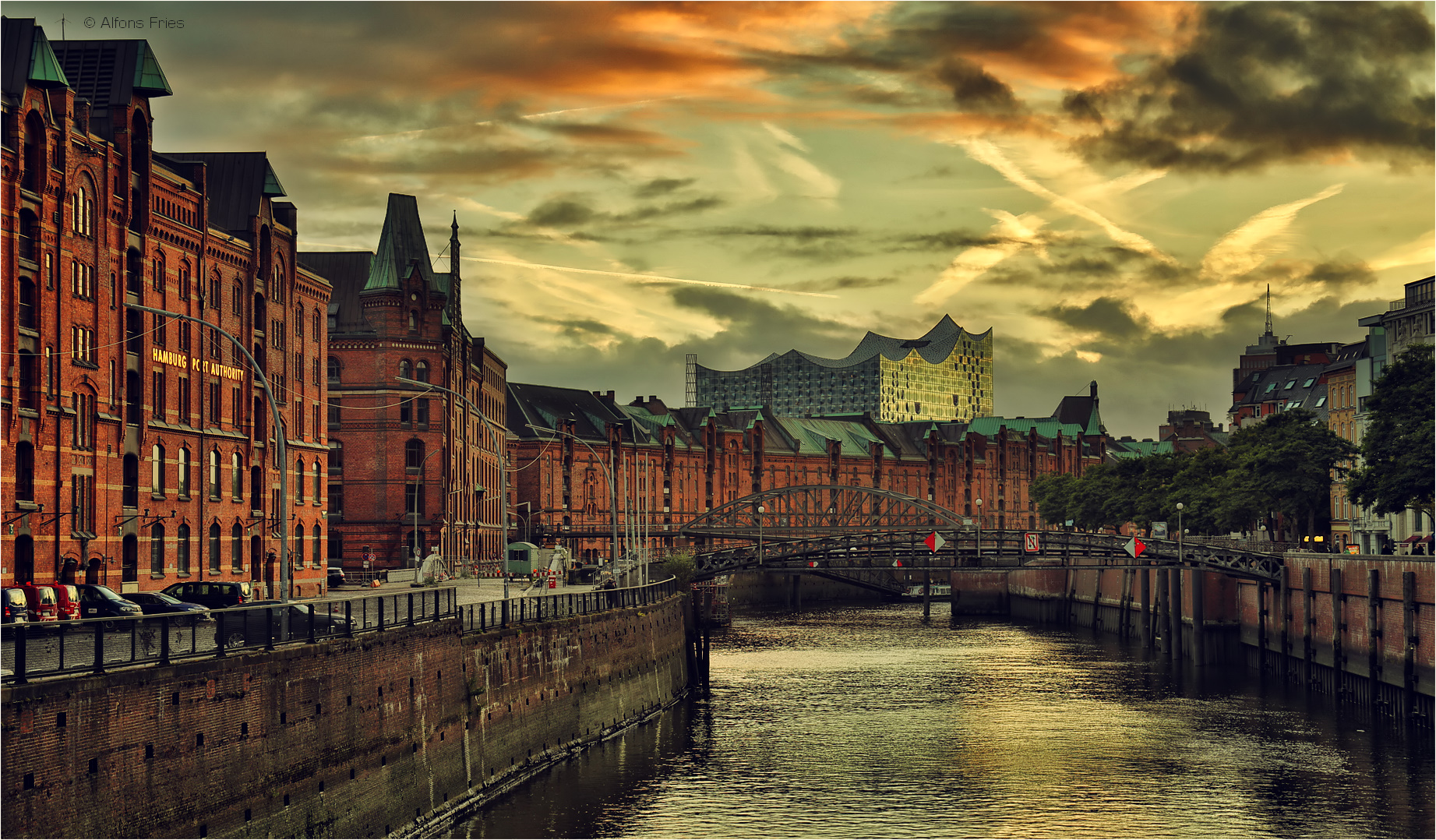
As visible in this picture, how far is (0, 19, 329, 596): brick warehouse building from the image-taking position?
183ft

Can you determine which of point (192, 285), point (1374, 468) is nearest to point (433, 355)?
point (192, 285)

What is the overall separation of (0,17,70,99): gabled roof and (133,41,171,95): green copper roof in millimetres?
8460

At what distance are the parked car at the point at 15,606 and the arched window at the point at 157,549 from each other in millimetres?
23486

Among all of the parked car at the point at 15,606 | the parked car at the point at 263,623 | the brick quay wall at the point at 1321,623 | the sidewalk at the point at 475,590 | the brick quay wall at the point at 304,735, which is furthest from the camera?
the sidewalk at the point at 475,590

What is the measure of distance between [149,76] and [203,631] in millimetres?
39575

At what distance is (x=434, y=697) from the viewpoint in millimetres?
44750

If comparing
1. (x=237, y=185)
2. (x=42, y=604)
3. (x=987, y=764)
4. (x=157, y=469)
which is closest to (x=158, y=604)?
(x=42, y=604)

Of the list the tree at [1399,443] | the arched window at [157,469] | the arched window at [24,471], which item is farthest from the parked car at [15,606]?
the tree at [1399,443]

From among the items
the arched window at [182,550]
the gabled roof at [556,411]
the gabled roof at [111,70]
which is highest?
the gabled roof at [111,70]

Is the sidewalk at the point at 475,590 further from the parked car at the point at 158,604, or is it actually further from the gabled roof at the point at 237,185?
the gabled roof at the point at 237,185

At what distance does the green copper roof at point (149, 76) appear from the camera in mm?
65188

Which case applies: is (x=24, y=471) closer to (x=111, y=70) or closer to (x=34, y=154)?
→ (x=34, y=154)

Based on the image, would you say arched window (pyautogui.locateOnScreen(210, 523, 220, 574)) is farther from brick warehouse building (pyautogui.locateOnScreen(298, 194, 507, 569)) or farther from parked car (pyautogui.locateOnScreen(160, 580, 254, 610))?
brick warehouse building (pyautogui.locateOnScreen(298, 194, 507, 569))

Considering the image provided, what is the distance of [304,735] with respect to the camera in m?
35.9
